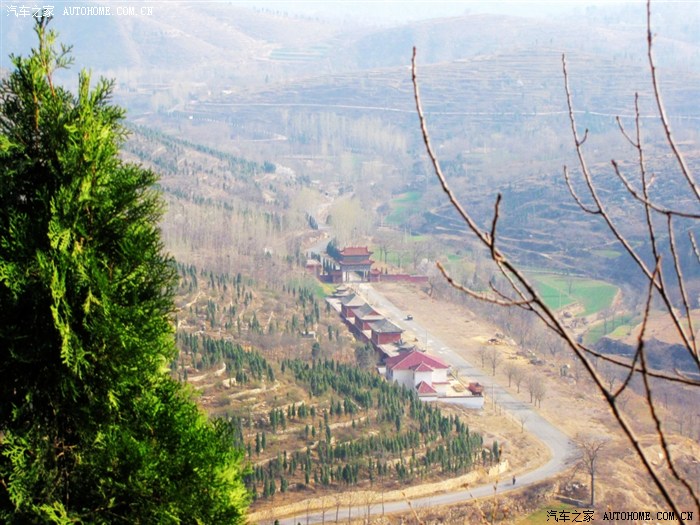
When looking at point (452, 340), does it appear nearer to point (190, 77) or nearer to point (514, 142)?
point (514, 142)

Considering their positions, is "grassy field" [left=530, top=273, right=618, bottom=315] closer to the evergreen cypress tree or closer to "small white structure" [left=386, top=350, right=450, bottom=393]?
"small white structure" [left=386, top=350, right=450, bottom=393]

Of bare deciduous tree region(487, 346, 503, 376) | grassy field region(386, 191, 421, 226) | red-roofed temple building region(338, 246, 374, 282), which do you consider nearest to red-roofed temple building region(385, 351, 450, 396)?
bare deciduous tree region(487, 346, 503, 376)

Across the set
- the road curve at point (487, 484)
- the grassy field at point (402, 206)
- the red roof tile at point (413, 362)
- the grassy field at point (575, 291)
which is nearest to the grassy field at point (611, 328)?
the grassy field at point (575, 291)

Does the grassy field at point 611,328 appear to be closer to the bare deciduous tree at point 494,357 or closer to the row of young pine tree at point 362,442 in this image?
the bare deciduous tree at point 494,357

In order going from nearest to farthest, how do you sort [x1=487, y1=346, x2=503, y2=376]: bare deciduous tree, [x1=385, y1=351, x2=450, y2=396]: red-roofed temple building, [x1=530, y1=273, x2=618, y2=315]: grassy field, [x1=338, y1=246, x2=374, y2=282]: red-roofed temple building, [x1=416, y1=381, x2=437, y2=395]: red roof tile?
1. [x1=416, y1=381, x2=437, y2=395]: red roof tile
2. [x1=385, y1=351, x2=450, y2=396]: red-roofed temple building
3. [x1=487, y1=346, x2=503, y2=376]: bare deciduous tree
4. [x1=338, y1=246, x2=374, y2=282]: red-roofed temple building
5. [x1=530, y1=273, x2=618, y2=315]: grassy field

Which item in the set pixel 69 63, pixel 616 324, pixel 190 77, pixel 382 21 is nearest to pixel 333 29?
pixel 190 77

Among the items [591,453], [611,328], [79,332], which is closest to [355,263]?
[611,328]
